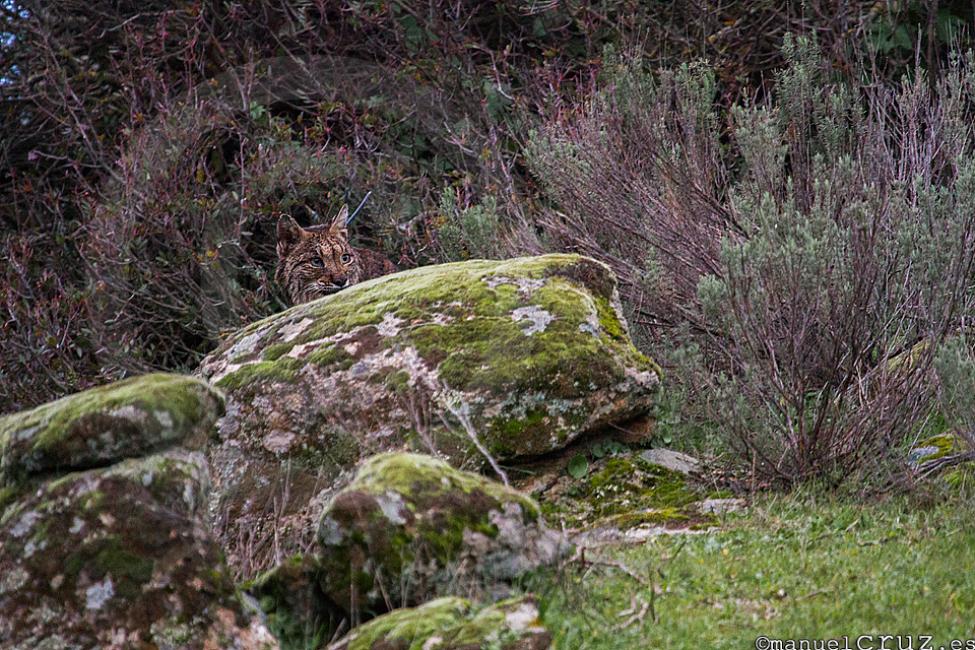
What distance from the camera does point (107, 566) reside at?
165 inches

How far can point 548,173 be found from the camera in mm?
8547

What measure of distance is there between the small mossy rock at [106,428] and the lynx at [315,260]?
451cm

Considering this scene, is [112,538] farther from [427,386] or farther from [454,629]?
[427,386]

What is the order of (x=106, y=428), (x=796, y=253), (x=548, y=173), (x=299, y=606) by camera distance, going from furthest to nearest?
(x=548, y=173)
(x=796, y=253)
(x=299, y=606)
(x=106, y=428)

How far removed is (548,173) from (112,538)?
5018 millimetres

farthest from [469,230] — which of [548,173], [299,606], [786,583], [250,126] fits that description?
[299,606]

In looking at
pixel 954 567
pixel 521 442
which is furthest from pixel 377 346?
pixel 954 567

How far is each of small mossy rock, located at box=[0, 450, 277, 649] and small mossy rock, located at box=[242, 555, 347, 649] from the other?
181 mm

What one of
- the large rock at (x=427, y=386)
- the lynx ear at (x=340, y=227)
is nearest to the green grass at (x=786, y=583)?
the large rock at (x=427, y=386)

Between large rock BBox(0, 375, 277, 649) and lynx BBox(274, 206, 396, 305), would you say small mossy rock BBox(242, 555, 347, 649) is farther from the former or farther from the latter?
lynx BBox(274, 206, 396, 305)

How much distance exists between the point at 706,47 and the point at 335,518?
26.6 feet

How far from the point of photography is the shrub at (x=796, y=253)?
20.3 feet

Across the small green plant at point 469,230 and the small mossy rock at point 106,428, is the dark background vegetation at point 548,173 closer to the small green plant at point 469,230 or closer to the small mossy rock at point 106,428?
the small green plant at point 469,230

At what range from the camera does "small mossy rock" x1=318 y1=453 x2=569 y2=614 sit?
432cm
